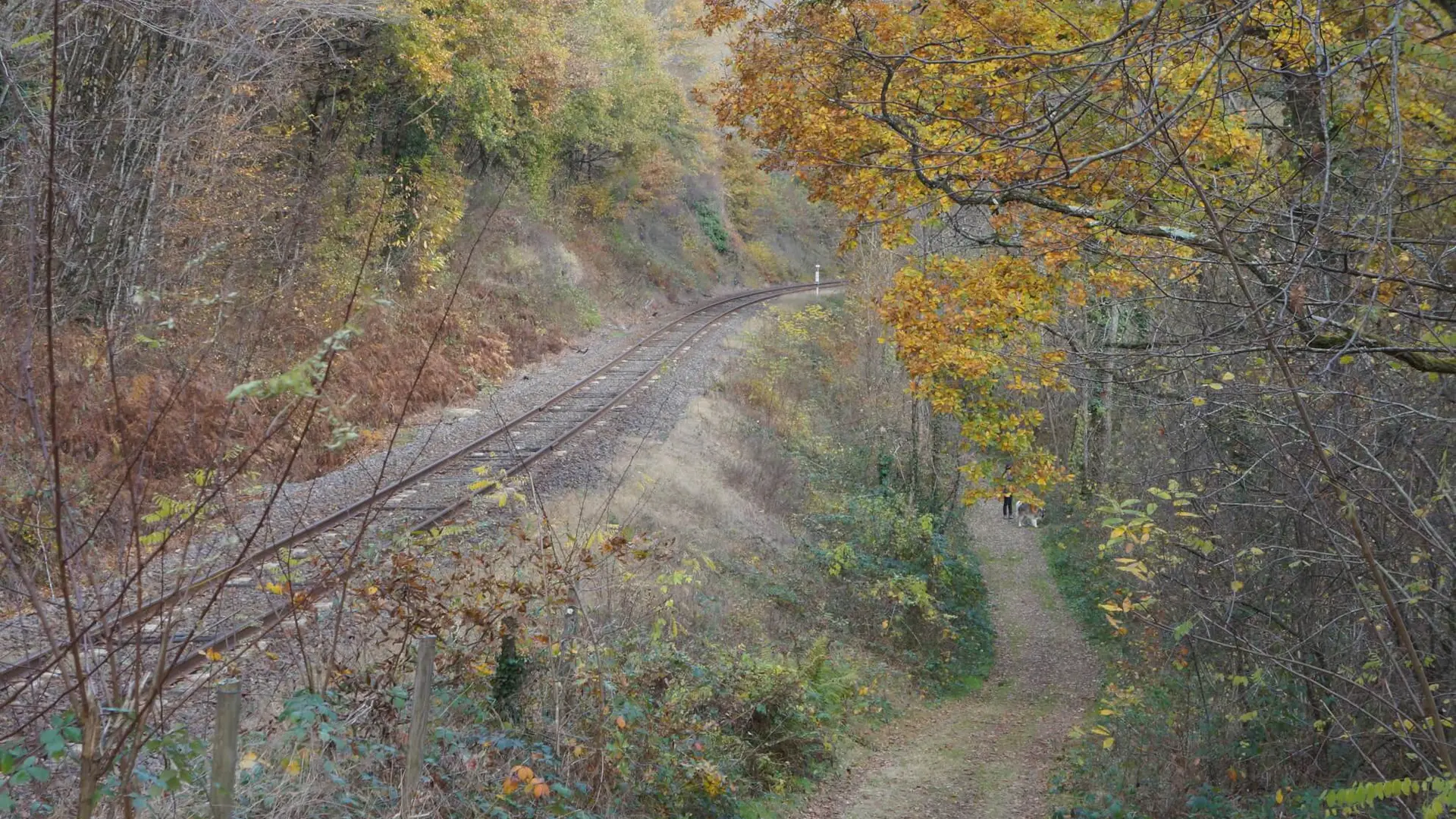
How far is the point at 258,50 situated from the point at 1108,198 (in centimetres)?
1286

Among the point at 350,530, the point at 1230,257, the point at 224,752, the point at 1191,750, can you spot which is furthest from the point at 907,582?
the point at 224,752

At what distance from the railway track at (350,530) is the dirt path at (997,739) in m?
4.56

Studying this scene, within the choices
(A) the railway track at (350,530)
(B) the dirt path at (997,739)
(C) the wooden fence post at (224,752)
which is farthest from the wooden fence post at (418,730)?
(B) the dirt path at (997,739)

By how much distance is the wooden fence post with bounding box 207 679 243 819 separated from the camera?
323cm

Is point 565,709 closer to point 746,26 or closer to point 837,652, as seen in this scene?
point 837,652

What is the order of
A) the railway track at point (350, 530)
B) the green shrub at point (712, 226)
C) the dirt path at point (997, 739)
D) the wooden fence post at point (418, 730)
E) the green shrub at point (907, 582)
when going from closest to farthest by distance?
the railway track at point (350, 530) < the wooden fence post at point (418, 730) < the dirt path at point (997, 739) < the green shrub at point (907, 582) < the green shrub at point (712, 226)

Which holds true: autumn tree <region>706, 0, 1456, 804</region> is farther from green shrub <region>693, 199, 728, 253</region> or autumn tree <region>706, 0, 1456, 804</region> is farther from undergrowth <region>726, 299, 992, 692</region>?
green shrub <region>693, 199, 728, 253</region>

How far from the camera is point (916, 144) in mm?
4727

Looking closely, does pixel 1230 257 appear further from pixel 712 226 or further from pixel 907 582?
pixel 712 226

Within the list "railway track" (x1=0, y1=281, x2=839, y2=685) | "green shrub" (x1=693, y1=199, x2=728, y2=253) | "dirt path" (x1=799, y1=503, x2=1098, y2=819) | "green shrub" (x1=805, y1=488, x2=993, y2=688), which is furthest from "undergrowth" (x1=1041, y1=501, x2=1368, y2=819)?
"green shrub" (x1=693, y1=199, x2=728, y2=253)

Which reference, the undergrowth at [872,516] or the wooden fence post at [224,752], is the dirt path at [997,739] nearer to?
the undergrowth at [872,516]

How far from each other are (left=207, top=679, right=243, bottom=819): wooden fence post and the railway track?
0.68 ft

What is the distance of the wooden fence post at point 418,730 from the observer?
14.2ft

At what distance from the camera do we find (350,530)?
30.4 feet
